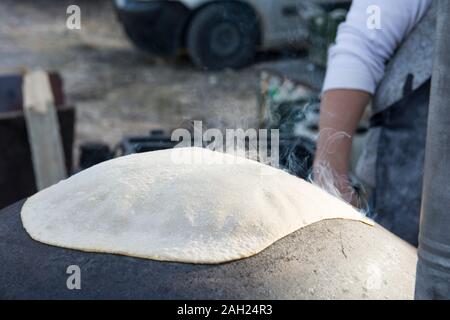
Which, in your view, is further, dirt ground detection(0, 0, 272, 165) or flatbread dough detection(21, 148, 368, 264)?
dirt ground detection(0, 0, 272, 165)

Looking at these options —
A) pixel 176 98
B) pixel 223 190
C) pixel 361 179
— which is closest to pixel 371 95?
pixel 361 179

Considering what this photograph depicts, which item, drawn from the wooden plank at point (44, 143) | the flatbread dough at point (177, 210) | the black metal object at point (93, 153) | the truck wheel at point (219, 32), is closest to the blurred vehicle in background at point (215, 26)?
the truck wheel at point (219, 32)

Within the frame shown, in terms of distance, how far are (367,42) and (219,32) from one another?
5.79m

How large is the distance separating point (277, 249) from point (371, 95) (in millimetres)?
1157

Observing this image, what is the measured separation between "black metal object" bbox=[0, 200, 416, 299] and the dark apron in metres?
1.00

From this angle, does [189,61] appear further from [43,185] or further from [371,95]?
[371,95]

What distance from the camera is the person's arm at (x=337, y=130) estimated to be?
7.33ft

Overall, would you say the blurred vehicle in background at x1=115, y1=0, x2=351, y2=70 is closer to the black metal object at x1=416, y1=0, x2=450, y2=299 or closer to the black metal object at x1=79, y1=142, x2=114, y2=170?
the black metal object at x1=79, y1=142, x2=114, y2=170

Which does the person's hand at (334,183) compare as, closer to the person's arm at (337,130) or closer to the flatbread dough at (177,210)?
the person's arm at (337,130)

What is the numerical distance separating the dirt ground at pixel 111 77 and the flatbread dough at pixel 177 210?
12.4 ft

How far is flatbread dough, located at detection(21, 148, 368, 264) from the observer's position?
1.33 meters

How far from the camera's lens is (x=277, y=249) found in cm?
135

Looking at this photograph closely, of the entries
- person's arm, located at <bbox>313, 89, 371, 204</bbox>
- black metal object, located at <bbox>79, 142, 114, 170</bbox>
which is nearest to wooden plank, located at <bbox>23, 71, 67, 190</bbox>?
black metal object, located at <bbox>79, 142, 114, 170</bbox>

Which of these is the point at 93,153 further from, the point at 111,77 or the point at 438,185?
the point at 111,77
